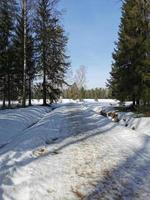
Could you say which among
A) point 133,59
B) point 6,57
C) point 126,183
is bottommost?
point 126,183

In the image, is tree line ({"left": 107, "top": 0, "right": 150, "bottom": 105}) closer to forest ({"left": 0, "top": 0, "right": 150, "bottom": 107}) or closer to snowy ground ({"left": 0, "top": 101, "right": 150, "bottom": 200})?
forest ({"left": 0, "top": 0, "right": 150, "bottom": 107})

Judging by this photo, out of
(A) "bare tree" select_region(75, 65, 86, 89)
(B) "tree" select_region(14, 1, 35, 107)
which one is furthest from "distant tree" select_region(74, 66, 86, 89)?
(B) "tree" select_region(14, 1, 35, 107)

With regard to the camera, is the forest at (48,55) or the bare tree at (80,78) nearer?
the forest at (48,55)

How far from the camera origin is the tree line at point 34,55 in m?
38.9

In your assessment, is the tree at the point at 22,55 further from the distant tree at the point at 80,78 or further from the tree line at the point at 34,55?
the distant tree at the point at 80,78

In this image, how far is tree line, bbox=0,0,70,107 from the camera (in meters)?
38.9

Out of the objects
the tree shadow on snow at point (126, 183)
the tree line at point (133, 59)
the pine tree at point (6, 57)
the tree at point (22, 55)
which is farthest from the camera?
the tree at point (22, 55)

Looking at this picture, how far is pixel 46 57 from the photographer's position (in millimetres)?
44094

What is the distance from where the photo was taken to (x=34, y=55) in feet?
144

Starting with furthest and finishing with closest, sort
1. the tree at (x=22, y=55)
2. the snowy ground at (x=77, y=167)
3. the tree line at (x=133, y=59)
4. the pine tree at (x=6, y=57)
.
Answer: the tree at (x=22, y=55) < the pine tree at (x=6, y=57) < the tree line at (x=133, y=59) < the snowy ground at (x=77, y=167)

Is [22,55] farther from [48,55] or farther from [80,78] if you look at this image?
[80,78]

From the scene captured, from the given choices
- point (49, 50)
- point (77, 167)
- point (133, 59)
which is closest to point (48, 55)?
point (49, 50)

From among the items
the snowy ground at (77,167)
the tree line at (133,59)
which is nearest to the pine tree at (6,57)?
the tree line at (133,59)

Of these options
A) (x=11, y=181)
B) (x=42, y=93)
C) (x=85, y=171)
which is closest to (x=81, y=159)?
(x=85, y=171)
